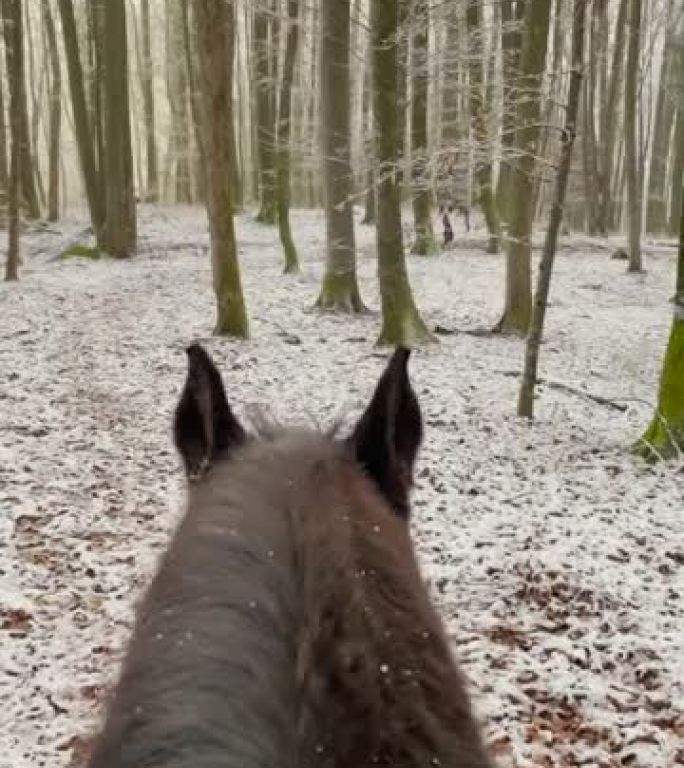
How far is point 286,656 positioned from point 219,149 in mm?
12306

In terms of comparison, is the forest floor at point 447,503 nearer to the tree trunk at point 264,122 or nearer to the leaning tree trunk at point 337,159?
the leaning tree trunk at point 337,159

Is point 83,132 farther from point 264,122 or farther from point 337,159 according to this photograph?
point 337,159

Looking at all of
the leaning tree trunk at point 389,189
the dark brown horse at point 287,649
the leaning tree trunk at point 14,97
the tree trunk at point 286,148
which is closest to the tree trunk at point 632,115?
the tree trunk at point 286,148

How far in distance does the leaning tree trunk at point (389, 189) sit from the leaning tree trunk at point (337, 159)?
1.44m

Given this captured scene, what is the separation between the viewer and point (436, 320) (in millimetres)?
15953

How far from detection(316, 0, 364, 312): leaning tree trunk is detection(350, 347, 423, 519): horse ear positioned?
12.4 m

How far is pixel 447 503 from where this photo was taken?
799 centimetres

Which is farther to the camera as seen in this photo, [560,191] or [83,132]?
[83,132]

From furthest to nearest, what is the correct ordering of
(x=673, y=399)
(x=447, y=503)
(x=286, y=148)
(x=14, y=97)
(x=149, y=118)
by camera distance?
(x=149, y=118)
(x=286, y=148)
(x=14, y=97)
(x=673, y=399)
(x=447, y=503)

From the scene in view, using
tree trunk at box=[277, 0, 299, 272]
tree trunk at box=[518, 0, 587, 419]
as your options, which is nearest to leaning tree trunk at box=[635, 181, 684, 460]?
tree trunk at box=[518, 0, 587, 419]

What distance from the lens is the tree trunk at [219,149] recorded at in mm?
12008

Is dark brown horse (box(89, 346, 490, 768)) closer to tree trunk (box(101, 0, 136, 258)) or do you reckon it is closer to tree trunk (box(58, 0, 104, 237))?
tree trunk (box(101, 0, 136, 258))

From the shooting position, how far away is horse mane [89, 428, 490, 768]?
2.55ft

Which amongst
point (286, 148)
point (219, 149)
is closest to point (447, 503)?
point (219, 149)
